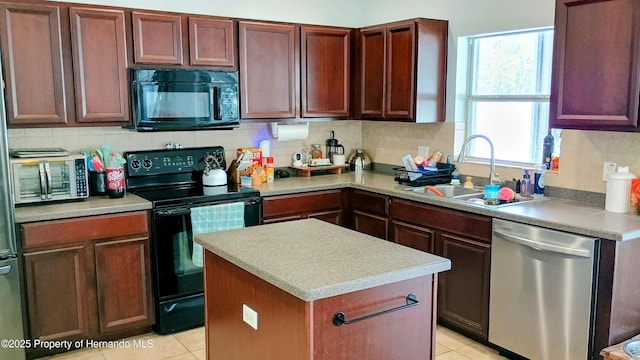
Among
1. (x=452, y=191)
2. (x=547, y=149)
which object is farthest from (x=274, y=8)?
(x=547, y=149)

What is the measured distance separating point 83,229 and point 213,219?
815 mm

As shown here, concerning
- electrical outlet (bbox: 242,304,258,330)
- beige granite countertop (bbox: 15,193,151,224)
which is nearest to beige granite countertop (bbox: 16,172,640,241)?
beige granite countertop (bbox: 15,193,151,224)

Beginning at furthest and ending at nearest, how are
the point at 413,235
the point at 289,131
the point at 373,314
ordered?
1. the point at 289,131
2. the point at 413,235
3. the point at 373,314

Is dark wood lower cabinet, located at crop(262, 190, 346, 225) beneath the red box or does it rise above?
beneath

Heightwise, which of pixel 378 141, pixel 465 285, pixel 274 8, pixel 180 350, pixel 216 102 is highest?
pixel 274 8

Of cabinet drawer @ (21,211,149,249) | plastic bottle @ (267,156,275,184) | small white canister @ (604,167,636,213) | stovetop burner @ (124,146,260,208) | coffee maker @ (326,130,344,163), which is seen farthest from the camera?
coffee maker @ (326,130,344,163)

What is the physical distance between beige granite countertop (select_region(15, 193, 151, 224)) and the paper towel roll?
133cm

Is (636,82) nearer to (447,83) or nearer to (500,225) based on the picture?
(500,225)

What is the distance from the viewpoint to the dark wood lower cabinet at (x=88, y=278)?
3227 mm

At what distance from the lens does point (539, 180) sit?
143 inches

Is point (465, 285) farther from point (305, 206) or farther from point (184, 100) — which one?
point (184, 100)

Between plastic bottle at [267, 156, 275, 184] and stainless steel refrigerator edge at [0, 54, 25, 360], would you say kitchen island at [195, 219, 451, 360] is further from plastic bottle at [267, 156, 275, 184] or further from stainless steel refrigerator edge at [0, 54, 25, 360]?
plastic bottle at [267, 156, 275, 184]

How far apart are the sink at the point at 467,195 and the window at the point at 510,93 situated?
321 millimetres

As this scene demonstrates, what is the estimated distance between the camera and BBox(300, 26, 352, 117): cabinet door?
14.5 ft
